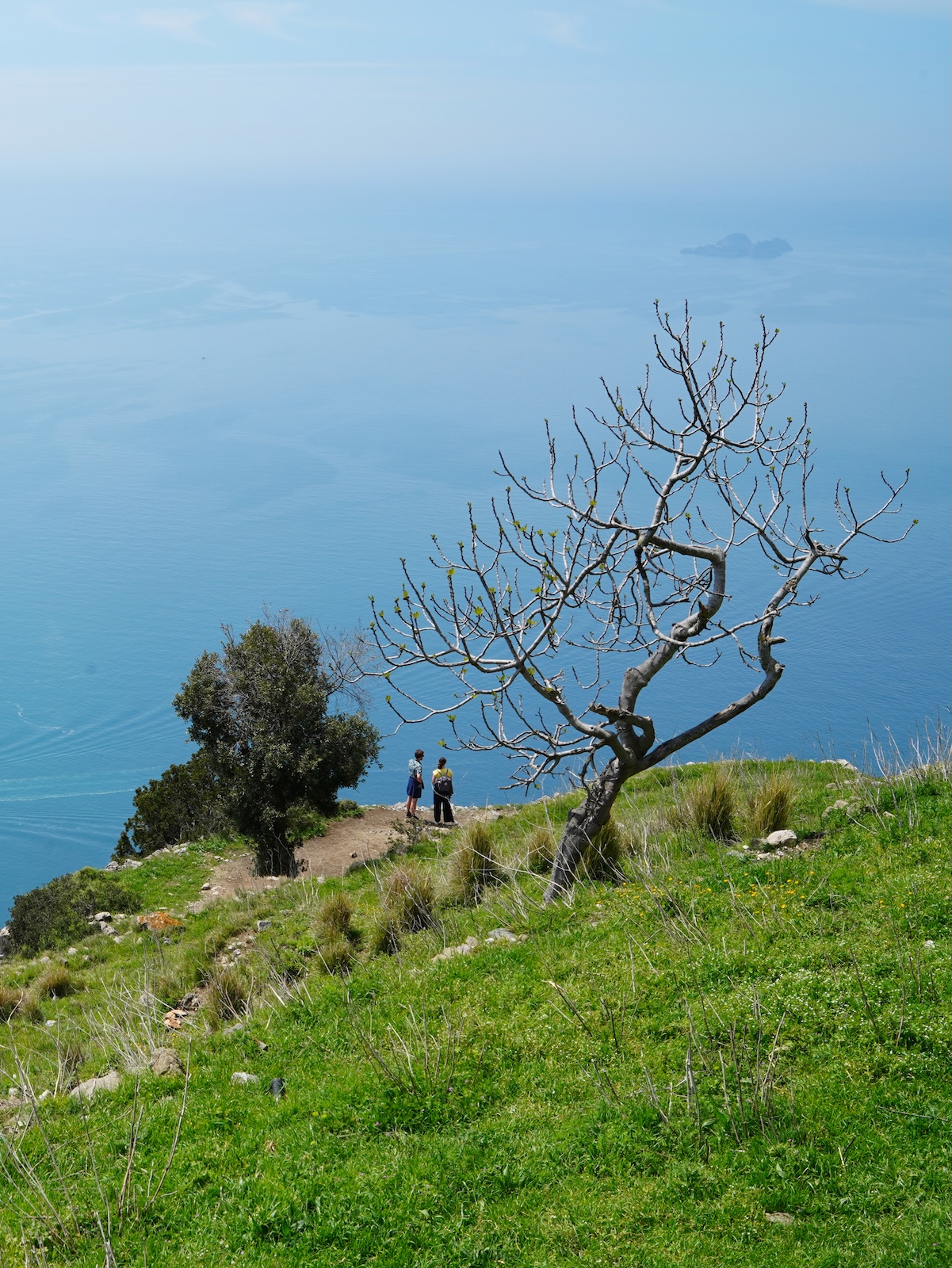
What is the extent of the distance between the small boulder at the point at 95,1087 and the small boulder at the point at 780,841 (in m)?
6.96

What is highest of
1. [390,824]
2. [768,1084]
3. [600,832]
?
[390,824]

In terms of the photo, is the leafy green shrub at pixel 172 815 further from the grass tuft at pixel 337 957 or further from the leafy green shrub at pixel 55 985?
the grass tuft at pixel 337 957

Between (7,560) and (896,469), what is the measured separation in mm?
105522

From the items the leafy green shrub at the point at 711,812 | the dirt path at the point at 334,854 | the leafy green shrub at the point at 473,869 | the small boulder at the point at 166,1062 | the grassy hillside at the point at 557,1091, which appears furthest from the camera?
the dirt path at the point at 334,854

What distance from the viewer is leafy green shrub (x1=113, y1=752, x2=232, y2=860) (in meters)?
25.6

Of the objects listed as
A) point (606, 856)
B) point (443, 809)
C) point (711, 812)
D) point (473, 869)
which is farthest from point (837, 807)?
point (443, 809)

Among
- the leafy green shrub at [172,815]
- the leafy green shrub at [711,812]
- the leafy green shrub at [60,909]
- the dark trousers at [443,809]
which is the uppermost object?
the leafy green shrub at [172,815]

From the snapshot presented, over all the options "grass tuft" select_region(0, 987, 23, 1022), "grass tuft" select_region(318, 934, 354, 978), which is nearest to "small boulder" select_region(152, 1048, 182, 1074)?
"grass tuft" select_region(318, 934, 354, 978)

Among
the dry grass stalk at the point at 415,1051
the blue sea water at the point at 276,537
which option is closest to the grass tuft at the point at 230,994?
the dry grass stalk at the point at 415,1051

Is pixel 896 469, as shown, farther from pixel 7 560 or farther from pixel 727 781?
pixel 727 781

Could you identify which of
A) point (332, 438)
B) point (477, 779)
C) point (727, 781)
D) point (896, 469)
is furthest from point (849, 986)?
point (332, 438)

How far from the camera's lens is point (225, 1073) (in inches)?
306

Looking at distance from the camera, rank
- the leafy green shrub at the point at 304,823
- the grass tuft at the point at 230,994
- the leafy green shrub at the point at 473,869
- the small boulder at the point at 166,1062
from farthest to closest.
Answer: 1. the leafy green shrub at the point at 304,823
2. the leafy green shrub at the point at 473,869
3. the grass tuft at the point at 230,994
4. the small boulder at the point at 166,1062

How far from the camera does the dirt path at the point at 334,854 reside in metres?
20.2
